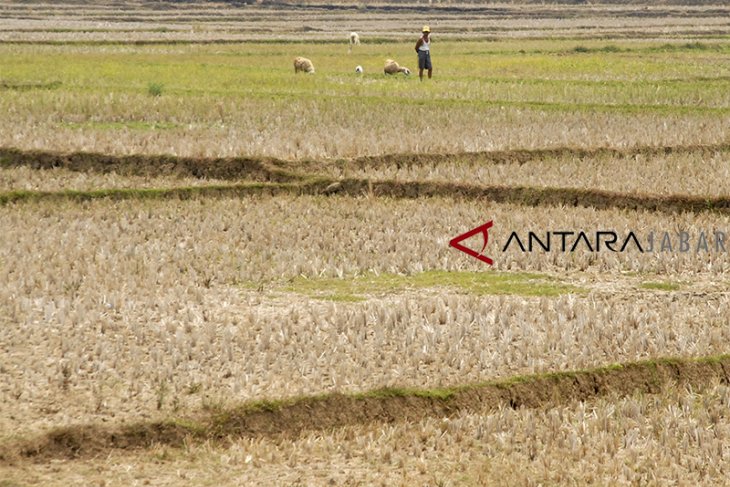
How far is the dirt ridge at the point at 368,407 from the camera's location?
4602 millimetres

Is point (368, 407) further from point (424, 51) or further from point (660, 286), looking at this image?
point (424, 51)

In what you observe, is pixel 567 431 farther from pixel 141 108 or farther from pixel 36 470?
pixel 141 108

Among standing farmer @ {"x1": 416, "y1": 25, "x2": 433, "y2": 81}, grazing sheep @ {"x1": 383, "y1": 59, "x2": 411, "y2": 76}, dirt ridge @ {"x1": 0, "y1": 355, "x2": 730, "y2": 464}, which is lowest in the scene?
grazing sheep @ {"x1": 383, "y1": 59, "x2": 411, "y2": 76}

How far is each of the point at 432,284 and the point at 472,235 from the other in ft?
4.09

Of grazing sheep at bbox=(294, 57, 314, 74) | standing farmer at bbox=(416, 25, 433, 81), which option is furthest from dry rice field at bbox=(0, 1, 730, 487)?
grazing sheep at bbox=(294, 57, 314, 74)

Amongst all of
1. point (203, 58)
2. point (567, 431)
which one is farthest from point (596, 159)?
point (203, 58)

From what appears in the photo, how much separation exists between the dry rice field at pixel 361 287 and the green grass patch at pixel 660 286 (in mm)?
41

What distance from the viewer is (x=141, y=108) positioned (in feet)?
44.4

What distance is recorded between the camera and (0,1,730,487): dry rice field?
15.2 ft

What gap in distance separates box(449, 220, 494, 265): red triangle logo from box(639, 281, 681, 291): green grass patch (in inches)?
40.7

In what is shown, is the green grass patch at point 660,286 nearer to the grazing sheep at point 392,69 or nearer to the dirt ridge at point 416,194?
the dirt ridge at point 416,194

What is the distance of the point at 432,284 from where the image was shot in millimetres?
6996

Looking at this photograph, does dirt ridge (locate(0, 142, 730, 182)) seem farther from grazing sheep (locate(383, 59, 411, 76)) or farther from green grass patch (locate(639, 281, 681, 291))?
grazing sheep (locate(383, 59, 411, 76))

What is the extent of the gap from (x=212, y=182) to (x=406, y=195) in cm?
175
